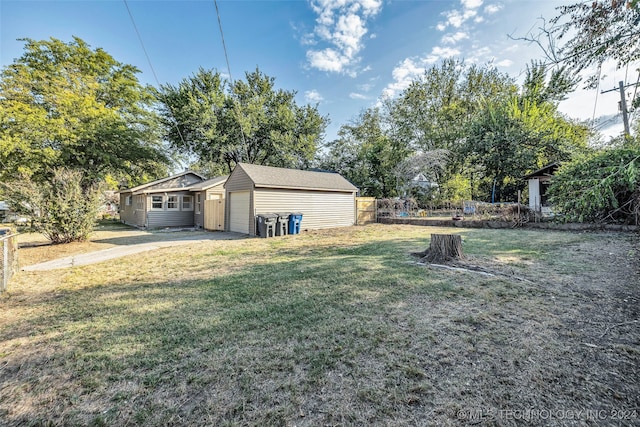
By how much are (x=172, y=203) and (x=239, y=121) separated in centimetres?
878

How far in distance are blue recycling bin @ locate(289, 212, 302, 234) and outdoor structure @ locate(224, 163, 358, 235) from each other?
68cm

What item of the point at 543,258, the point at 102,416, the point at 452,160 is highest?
the point at 452,160

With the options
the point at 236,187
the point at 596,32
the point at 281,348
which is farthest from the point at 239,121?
the point at 281,348

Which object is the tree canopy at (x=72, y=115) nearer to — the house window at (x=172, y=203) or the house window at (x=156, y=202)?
the house window at (x=156, y=202)

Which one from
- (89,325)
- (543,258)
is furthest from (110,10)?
(543,258)

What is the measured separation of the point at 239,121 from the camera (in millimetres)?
21297

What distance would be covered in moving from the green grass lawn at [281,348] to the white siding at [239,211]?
697 centimetres

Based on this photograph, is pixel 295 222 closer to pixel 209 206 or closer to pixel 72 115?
pixel 209 206

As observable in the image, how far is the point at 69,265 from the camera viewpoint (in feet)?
21.0

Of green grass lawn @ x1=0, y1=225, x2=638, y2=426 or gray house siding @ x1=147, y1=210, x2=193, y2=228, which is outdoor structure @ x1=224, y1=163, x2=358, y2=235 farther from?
green grass lawn @ x1=0, y1=225, x2=638, y2=426

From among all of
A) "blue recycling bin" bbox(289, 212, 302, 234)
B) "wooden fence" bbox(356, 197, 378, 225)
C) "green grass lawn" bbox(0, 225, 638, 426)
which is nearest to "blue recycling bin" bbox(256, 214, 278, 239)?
"blue recycling bin" bbox(289, 212, 302, 234)

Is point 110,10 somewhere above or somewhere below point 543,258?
above

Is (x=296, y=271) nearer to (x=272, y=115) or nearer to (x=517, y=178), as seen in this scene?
(x=517, y=178)

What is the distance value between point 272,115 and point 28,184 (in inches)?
776
